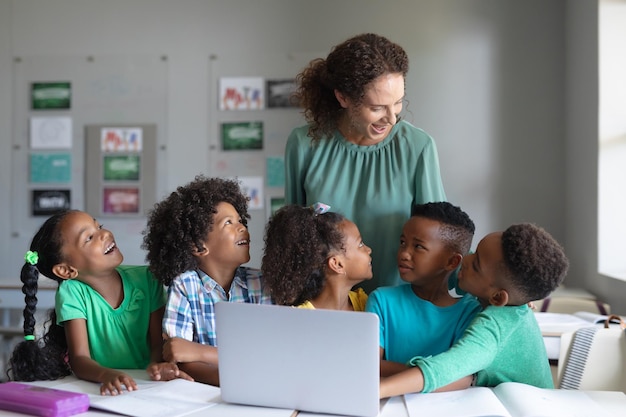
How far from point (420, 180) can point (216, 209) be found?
1.79 feet

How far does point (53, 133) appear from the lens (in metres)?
4.31

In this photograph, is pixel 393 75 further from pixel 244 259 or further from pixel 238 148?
pixel 238 148

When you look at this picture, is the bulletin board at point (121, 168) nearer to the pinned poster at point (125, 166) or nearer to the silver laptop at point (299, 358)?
the pinned poster at point (125, 166)

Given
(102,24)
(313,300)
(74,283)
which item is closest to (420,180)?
(313,300)

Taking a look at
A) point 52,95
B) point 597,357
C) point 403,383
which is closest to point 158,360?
point 403,383

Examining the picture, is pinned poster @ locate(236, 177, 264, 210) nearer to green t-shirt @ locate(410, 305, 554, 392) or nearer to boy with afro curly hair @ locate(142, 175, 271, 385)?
boy with afro curly hair @ locate(142, 175, 271, 385)

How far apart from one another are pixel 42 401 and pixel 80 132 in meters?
3.30

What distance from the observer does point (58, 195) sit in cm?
432

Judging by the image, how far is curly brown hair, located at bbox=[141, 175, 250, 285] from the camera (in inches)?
68.4

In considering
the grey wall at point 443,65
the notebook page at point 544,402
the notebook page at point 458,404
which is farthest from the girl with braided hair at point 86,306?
the grey wall at point 443,65

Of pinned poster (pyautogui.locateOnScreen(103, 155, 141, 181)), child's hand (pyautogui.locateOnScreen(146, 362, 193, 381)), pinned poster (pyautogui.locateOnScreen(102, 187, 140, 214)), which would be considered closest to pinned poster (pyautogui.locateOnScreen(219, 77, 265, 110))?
pinned poster (pyautogui.locateOnScreen(103, 155, 141, 181))

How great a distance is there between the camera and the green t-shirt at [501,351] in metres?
1.37

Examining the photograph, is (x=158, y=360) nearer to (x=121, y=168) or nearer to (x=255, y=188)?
(x=255, y=188)

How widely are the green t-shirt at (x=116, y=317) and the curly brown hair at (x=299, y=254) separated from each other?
32 cm
